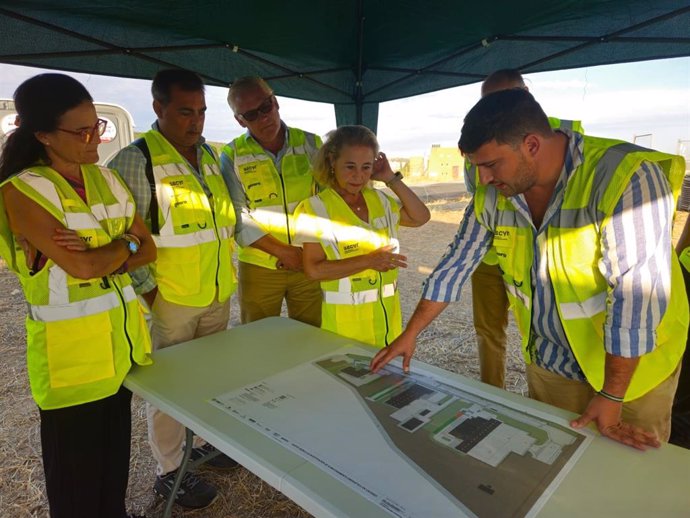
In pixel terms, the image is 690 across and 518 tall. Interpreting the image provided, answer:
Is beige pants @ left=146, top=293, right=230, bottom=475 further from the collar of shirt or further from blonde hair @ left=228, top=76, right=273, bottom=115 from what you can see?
the collar of shirt

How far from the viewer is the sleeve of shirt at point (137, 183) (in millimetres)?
1850

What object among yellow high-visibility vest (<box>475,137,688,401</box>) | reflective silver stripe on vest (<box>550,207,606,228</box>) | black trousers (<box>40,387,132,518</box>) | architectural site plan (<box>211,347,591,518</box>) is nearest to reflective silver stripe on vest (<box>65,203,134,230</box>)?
black trousers (<box>40,387,132,518</box>)

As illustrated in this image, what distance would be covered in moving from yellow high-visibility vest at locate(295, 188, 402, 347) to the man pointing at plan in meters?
0.47

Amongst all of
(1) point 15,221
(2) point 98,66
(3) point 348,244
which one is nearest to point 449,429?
(3) point 348,244

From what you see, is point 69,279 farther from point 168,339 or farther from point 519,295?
point 519,295

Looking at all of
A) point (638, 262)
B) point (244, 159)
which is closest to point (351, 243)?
point (244, 159)

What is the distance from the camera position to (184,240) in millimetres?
1926

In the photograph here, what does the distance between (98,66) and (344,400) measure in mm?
2737

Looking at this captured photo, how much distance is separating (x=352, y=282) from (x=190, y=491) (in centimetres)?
133

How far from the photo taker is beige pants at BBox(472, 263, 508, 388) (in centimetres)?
271

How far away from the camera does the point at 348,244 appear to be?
2.07m

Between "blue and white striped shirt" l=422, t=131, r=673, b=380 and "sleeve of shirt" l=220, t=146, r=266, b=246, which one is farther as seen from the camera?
"sleeve of shirt" l=220, t=146, r=266, b=246

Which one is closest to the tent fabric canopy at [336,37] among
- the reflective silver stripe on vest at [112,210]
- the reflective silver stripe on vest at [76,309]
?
the reflective silver stripe on vest at [112,210]

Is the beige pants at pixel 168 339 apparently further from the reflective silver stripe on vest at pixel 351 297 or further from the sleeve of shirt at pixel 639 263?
the sleeve of shirt at pixel 639 263
